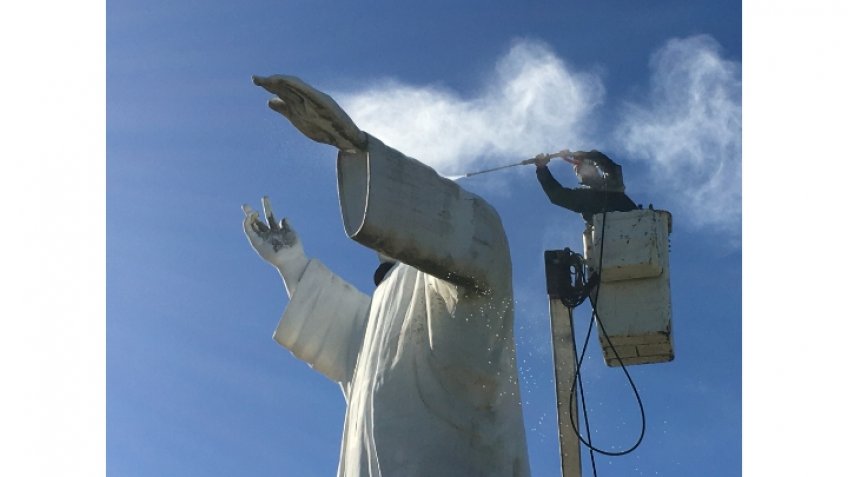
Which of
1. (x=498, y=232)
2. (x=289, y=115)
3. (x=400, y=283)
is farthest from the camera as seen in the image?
(x=400, y=283)

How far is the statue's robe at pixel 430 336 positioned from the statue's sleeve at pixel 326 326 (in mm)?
1413

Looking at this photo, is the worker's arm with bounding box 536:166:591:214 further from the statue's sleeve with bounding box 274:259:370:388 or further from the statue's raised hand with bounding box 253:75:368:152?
the statue's sleeve with bounding box 274:259:370:388

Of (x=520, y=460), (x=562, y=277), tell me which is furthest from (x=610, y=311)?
(x=520, y=460)

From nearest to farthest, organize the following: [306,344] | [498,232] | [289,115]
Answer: [289,115] < [498,232] < [306,344]

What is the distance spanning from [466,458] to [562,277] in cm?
120

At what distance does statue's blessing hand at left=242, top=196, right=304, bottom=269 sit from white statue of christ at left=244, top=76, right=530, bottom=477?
2056 mm

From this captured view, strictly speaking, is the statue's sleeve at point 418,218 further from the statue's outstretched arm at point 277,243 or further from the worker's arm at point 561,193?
the statue's outstretched arm at point 277,243

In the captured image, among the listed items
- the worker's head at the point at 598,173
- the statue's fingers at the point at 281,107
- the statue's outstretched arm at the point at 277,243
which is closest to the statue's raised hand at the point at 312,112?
the statue's fingers at the point at 281,107

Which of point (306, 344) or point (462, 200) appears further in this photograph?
point (306, 344)

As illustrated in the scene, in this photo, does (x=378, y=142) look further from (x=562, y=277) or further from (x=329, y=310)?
(x=329, y=310)

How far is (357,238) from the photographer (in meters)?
8.39

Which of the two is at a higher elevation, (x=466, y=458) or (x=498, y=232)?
(x=498, y=232)

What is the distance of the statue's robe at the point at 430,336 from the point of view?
28.0 feet

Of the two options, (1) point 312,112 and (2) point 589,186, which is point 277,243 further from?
(1) point 312,112
